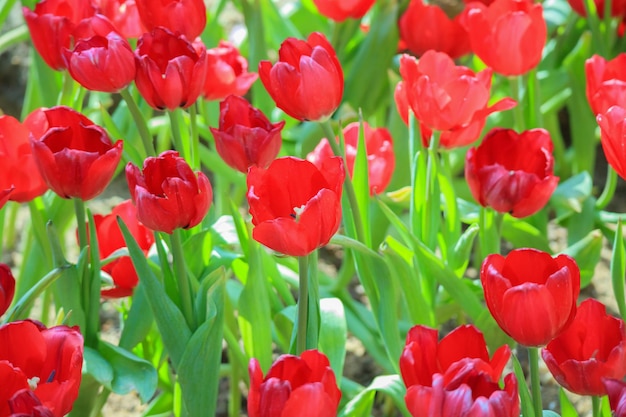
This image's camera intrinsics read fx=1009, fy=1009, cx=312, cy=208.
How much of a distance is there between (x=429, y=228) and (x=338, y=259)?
0.69m

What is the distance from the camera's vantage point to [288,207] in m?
0.86

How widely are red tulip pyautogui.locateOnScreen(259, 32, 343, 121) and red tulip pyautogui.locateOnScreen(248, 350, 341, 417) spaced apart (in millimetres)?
287

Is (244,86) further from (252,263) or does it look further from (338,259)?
(338,259)

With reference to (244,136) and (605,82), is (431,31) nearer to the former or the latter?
(605,82)

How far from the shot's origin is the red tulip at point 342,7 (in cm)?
135

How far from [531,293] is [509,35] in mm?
467

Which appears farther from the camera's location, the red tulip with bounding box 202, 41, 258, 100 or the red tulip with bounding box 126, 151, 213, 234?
the red tulip with bounding box 202, 41, 258, 100

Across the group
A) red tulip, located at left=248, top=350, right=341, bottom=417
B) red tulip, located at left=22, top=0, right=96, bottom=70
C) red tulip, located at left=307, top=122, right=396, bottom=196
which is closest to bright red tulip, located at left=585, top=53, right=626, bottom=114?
red tulip, located at left=307, top=122, right=396, bottom=196

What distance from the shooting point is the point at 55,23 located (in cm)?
110

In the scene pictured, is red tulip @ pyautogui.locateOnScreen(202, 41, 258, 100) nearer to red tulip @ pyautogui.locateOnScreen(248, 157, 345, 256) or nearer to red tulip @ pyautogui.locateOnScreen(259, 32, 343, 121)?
red tulip @ pyautogui.locateOnScreen(259, 32, 343, 121)

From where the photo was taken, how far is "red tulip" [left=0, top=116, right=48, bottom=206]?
1013 millimetres

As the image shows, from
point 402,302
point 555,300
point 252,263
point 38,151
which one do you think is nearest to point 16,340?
point 38,151

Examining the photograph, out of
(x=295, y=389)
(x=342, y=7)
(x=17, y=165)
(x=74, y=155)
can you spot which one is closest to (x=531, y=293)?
(x=295, y=389)

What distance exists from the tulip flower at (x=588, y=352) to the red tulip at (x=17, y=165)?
1.76ft
